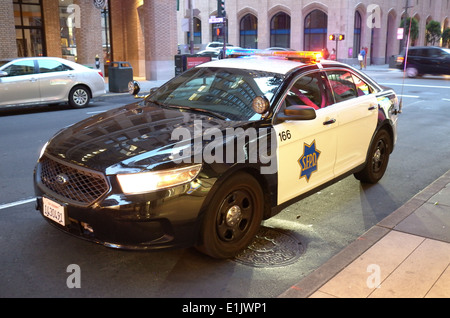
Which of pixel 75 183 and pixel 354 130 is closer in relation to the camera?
pixel 75 183

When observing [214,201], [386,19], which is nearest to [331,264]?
[214,201]

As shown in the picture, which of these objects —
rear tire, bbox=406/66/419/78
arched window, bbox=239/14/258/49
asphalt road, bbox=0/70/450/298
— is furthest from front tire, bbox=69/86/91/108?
arched window, bbox=239/14/258/49

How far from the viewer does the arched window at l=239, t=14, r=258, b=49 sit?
169 feet

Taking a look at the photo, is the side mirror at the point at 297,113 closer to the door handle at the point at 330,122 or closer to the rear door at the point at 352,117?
the door handle at the point at 330,122

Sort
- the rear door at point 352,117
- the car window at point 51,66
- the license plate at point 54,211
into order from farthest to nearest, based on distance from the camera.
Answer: the car window at point 51,66 → the rear door at point 352,117 → the license plate at point 54,211

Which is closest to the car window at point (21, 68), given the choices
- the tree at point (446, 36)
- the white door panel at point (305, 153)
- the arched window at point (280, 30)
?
the white door panel at point (305, 153)

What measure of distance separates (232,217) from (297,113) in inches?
47.0

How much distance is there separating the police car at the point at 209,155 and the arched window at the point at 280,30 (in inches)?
1777

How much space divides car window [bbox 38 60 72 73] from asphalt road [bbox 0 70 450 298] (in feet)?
21.2

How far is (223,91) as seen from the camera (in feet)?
16.0

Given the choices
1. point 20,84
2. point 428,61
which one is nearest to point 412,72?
point 428,61

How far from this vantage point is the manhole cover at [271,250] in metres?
4.18

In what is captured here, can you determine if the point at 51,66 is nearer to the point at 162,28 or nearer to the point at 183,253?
the point at 183,253

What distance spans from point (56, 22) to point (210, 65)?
20228mm
